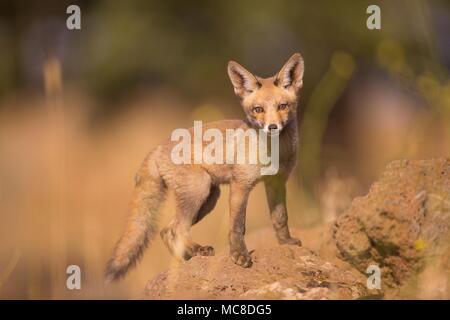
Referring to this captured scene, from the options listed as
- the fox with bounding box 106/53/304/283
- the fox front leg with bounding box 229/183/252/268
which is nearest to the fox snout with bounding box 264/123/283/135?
the fox with bounding box 106/53/304/283

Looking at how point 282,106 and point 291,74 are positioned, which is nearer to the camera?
point 282,106

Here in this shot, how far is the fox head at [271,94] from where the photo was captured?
17.7ft

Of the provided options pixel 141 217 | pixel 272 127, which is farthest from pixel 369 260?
pixel 141 217

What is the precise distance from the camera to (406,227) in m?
4.93

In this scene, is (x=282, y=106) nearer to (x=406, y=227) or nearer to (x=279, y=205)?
(x=279, y=205)

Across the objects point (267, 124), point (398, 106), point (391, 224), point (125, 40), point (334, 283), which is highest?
point (125, 40)

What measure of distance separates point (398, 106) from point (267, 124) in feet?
13.6

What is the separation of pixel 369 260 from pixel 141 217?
204 centimetres

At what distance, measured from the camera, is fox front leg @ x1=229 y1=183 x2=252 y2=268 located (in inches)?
209

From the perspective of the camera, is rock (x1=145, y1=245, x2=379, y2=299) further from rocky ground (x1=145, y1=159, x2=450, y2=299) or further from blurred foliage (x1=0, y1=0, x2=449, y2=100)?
blurred foliage (x1=0, y1=0, x2=449, y2=100)

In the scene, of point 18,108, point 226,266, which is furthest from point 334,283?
point 18,108

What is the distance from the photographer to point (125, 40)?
8.96 m

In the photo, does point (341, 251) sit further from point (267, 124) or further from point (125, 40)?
point (125, 40)
